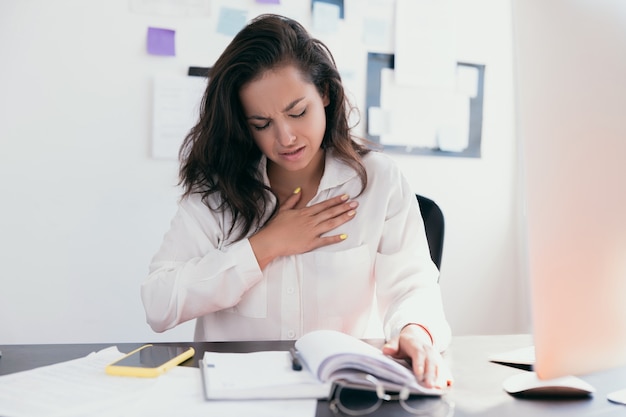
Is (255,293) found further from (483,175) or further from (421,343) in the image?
(483,175)

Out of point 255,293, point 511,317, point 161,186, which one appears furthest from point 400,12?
point 255,293

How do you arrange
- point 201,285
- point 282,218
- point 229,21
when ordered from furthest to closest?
1. point 229,21
2. point 282,218
3. point 201,285

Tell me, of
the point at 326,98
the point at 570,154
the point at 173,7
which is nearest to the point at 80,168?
the point at 173,7

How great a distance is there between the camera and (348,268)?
1.41m

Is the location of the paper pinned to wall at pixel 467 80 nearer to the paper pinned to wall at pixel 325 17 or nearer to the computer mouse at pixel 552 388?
the paper pinned to wall at pixel 325 17

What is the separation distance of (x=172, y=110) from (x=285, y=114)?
3.35 ft

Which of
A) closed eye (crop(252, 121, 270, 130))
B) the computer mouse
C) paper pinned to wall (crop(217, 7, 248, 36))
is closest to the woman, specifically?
closed eye (crop(252, 121, 270, 130))

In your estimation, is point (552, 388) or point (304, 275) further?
point (304, 275)

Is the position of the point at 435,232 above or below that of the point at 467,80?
below

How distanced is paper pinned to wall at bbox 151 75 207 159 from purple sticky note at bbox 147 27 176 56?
83 millimetres

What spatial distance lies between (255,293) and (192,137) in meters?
0.39

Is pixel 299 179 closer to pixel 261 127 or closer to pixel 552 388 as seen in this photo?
pixel 261 127

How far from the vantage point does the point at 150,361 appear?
3.02ft

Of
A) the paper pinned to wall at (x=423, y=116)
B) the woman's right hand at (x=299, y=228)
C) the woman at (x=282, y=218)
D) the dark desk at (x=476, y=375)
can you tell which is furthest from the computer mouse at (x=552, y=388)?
the paper pinned to wall at (x=423, y=116)
